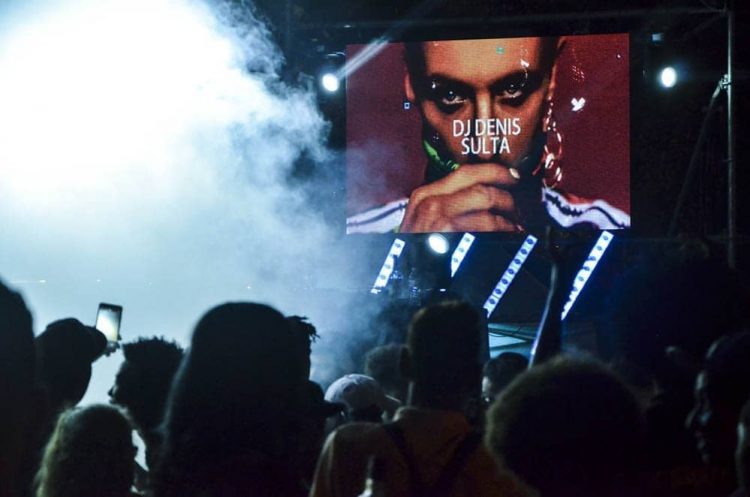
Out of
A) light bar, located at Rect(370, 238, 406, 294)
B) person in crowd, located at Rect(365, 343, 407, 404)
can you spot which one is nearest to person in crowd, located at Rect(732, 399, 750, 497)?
person in crowd, located at Rect(365, 343, 407, 404)

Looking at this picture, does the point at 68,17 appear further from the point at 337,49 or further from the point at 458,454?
the point at 458,454

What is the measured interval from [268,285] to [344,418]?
8383mm

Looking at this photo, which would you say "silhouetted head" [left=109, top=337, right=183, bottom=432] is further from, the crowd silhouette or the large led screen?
the large led screen

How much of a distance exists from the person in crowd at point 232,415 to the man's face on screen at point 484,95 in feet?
32.7

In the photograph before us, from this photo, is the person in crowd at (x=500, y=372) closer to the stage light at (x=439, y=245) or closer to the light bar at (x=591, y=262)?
the stage light at (x=439, y=245)

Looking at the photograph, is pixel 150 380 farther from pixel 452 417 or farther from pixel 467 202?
pixel 467 202

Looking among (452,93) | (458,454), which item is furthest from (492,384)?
(452,93)

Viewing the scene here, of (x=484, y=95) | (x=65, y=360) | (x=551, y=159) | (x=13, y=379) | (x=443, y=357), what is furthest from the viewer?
(x=484, y=95)

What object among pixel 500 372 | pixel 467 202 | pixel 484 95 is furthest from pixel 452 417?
pixel 484 95

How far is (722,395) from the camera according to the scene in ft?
7.06

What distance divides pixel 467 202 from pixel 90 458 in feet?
31.5

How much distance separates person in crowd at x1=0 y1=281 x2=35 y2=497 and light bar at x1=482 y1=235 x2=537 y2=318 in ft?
33.3

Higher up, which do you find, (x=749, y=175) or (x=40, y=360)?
(x=749, y=175)

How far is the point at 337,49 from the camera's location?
12359 mm
